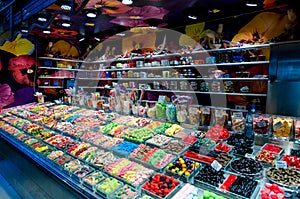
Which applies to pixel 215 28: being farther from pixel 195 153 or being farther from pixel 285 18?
pixel 195 153

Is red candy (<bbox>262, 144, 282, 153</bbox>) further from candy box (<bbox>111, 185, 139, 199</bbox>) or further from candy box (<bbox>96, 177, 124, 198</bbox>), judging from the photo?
candy box (<bbox>96, 177, 124, 198</bbox>)

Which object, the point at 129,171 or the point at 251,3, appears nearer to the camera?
the point at 129,171

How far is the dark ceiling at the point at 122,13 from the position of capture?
3215 mm

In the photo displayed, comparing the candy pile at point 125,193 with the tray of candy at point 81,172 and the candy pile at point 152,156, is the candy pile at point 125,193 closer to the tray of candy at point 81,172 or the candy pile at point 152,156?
the candy pile at point 152,156

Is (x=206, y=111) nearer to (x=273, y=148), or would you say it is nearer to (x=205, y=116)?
(x=205, y=116)

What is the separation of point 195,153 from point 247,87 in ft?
11.9

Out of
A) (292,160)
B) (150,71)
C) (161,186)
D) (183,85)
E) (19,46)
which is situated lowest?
(161,186)

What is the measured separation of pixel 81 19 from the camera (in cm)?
533

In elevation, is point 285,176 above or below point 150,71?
below

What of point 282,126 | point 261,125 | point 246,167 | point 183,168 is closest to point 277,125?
point 282,126

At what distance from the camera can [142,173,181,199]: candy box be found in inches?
63.5

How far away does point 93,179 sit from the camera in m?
1.98

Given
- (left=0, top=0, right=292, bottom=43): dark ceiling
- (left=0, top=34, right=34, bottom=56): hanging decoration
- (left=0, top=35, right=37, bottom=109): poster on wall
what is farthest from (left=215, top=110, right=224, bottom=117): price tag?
(left=0, top=34, right=34, bottom=56): hanging decoration

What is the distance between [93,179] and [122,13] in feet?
13.4
